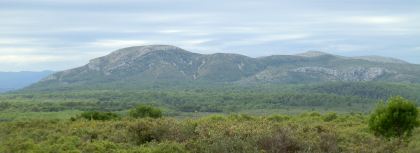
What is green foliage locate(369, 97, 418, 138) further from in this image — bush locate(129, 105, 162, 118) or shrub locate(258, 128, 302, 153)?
bush locate(129, 105, 162, 118)

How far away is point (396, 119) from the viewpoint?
34000 millimetres

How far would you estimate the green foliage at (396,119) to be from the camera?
33.9 metres

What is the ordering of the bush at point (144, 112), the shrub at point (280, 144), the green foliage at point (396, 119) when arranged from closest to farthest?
1. the shrub at point (280, 144)
2. the green foliage at point (396, 119)
3. the bush at point (144, 112)

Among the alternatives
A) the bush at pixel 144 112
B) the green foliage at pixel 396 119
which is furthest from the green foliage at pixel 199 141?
the bush at pixel 144 112

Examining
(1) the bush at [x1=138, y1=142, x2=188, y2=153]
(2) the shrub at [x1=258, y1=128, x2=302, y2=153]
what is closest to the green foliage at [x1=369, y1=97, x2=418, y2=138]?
(2) the shrub at [x1=258, y1=128, x2=302, y2=153]

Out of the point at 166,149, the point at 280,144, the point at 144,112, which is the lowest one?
the point at 144,112

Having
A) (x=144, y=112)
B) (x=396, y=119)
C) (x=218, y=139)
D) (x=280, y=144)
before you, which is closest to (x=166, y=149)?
(x=218, y=139)

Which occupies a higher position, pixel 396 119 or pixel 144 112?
pixel 396 119

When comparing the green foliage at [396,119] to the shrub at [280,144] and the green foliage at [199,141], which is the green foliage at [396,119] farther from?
the shrub at [280,144]

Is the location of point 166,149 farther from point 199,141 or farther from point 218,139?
point 218,139

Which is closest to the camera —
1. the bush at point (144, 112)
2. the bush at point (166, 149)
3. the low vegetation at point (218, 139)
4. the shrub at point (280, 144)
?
the shrub at point (280, 144)

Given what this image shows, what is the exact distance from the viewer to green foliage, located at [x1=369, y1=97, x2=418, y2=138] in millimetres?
33906

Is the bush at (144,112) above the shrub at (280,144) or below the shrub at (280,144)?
below

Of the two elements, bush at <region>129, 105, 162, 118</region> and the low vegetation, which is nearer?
the low vegetation
